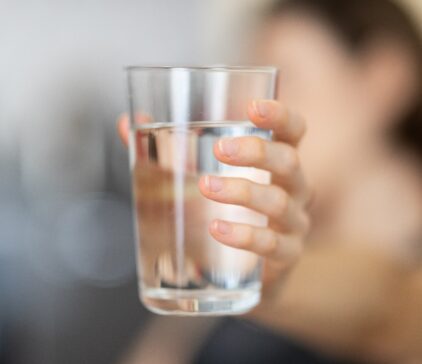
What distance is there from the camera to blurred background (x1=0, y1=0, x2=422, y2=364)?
1709mm

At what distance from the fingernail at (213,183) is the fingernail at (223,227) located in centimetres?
2

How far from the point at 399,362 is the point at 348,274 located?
0.15 metres

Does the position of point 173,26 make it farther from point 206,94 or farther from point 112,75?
point 206,94

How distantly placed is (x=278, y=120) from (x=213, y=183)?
0.06 meters

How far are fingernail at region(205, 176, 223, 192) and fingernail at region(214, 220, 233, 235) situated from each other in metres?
0.02

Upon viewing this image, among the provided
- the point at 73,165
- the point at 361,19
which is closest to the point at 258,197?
the point at 361,19

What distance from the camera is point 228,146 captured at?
43 centimetres

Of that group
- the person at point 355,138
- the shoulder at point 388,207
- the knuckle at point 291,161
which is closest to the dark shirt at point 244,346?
the person at point 355,138

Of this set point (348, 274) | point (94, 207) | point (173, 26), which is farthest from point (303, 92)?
point (173, 26)

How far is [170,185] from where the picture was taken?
462mm

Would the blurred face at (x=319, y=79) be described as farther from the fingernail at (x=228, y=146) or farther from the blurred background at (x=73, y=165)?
the fingernail at (x=228, y=146)

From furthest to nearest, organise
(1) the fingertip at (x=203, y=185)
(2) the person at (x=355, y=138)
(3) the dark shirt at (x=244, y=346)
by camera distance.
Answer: (3) the dark shirt at (x=244, y=346)
(2) the person at (x=355, y=138)
(1) the fingertip at (x=203, y=185)

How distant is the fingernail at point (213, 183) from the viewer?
1.42ft

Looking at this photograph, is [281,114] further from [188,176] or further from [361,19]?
[361,19]
